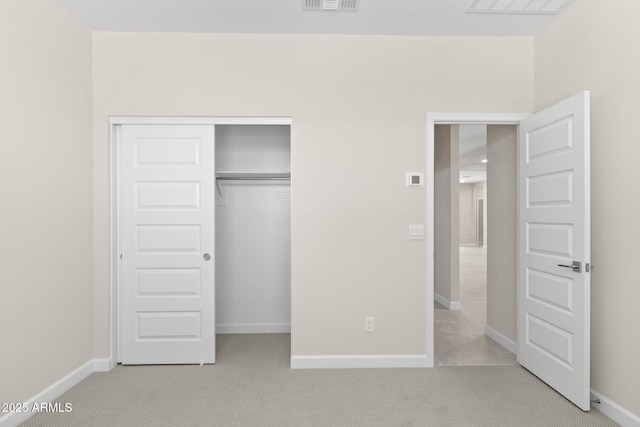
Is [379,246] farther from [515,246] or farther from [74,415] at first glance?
[74,415]

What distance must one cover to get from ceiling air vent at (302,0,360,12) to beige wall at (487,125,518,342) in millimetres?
2003

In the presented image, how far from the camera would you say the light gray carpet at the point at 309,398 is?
2232 mm

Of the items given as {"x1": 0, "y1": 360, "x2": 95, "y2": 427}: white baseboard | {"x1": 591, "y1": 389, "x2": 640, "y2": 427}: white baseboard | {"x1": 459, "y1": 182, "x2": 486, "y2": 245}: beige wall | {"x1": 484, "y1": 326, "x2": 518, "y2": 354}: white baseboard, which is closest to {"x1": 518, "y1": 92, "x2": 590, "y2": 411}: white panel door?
{"x1": 591, "y1": 389, "x2": 640, "y2": 427}: white baseboard

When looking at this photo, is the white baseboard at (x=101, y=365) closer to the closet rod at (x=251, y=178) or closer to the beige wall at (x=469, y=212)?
the closet rod at (x=251, y=178)

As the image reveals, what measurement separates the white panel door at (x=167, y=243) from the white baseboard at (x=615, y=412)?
2.94 metres

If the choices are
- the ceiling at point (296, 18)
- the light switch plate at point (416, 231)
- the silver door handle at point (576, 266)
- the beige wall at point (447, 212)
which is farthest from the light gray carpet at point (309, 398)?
the ceiling at point (296, 18)

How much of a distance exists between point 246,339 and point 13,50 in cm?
308

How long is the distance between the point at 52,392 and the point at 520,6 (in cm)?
449

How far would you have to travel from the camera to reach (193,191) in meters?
3.04

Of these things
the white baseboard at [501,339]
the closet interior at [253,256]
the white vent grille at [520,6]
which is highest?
the white vent grille at [520,6]

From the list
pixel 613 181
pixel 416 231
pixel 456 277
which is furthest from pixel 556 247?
pixel 456 277

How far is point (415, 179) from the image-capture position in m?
3.01

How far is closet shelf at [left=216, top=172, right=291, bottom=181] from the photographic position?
3.67 m

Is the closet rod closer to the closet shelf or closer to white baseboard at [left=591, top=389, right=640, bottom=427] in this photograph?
the closet shelf
